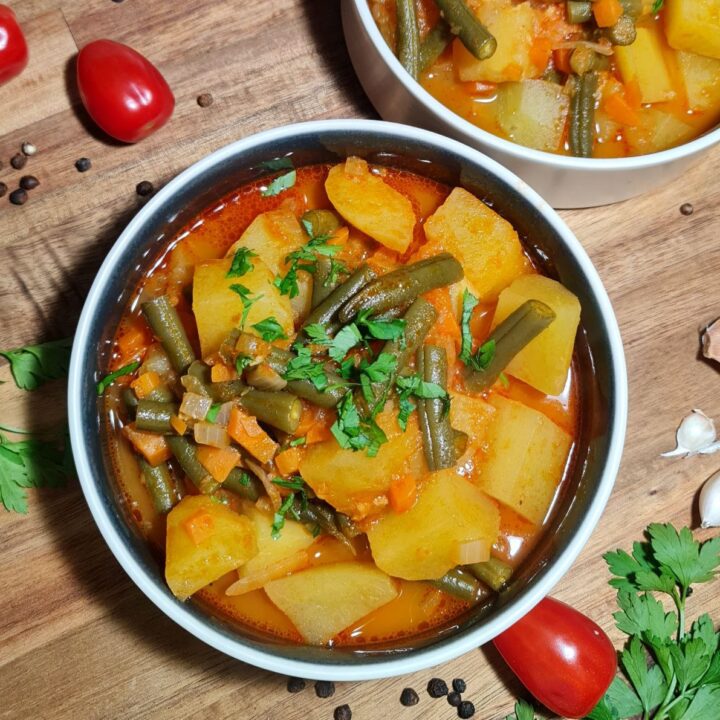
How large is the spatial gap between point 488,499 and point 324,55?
1715 millimetres

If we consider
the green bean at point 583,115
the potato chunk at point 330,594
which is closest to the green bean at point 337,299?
the potato chunk at point 330,594

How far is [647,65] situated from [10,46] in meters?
2.15

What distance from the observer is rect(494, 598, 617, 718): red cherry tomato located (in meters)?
3.00

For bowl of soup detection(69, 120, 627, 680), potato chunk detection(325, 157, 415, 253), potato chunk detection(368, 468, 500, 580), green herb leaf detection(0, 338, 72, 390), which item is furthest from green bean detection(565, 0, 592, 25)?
green herb leaf detection(0, 338, 72, 390)

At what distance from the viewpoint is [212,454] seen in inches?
96.8

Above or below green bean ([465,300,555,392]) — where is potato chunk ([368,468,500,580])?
below

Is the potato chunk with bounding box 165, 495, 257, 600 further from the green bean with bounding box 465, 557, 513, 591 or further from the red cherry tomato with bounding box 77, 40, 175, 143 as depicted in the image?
the red cherry tomato with bounding box 77, 40, 175, 143

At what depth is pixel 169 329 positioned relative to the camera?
2.53 metres

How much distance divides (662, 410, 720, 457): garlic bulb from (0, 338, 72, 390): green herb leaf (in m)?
2.14

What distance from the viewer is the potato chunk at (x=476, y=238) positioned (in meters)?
2.61

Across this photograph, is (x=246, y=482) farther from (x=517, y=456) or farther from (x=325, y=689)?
(x=325, y=689)

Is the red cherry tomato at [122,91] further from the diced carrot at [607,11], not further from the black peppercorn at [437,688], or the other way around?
the black peppercorn at [437,688]

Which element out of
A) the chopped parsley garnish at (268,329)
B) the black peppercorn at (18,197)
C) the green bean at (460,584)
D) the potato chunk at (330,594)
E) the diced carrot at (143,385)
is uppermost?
the black peppercorn at (18,197)

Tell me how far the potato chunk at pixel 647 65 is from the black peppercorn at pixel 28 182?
202 centimetres
